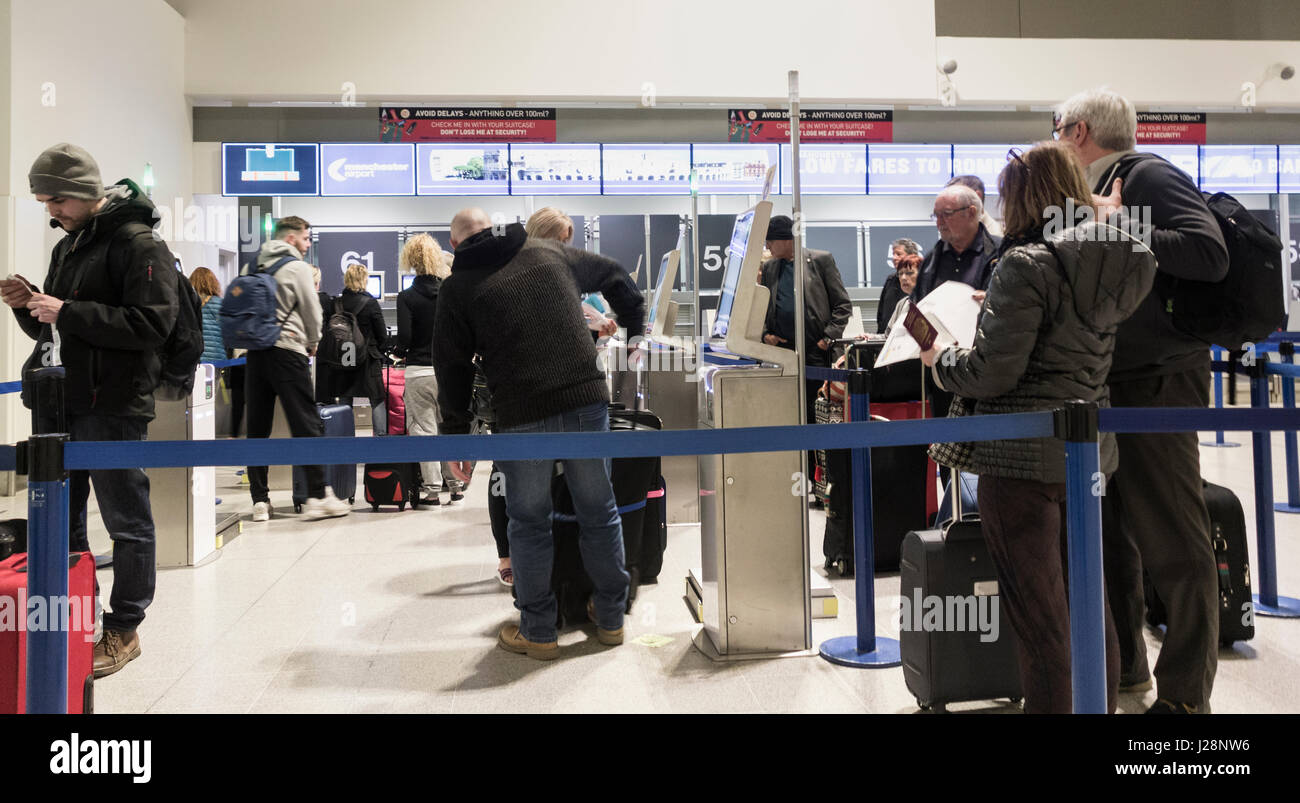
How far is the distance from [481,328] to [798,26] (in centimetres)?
798

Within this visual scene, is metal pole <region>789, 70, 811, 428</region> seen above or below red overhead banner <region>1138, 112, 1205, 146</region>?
below

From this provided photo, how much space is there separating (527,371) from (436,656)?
1023mm

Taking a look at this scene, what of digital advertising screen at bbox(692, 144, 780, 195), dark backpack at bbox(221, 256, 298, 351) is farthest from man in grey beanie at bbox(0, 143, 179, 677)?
digital advertising screen at bbox(692, 144, 780, 195)

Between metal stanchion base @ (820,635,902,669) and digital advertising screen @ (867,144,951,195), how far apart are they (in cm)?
806

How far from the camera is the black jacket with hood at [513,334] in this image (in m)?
3.12

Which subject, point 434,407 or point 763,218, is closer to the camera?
point 763,218

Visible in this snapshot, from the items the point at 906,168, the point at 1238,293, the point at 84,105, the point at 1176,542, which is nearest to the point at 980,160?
the point at 906,168

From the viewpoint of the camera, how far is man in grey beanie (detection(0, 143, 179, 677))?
3006 mm

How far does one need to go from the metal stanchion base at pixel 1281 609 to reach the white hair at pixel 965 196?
1.79 meters

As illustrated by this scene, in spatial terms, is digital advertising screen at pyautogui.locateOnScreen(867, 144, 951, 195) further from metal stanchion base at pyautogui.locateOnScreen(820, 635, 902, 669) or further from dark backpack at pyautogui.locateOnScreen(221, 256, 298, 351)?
metal stanchion base at pyautogui.locateOnScreen(820, 635, 902, 669)

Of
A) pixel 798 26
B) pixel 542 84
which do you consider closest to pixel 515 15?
pixel 542 84

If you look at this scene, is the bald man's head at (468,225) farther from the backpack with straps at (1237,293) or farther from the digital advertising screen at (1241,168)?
the digital advertising screen at (1241,168)

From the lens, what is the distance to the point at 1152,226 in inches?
93.1
